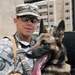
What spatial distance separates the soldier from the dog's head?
0.09 metres

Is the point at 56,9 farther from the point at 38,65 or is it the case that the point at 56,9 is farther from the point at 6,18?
the point at 38,65

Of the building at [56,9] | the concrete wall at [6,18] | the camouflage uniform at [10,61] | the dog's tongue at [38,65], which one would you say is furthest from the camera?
the building at [56,9]

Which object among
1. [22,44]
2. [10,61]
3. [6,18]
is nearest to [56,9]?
[6,18]

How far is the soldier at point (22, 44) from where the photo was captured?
2279 mm

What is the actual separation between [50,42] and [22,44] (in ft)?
0.69

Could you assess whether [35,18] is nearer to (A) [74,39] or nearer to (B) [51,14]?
(A) [74,39]

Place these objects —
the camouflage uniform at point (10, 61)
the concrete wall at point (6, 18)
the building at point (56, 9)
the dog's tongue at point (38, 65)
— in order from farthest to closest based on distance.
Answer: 1. the building at point (56, 9)
2. the concrete wall at point (6, 18)
3. the camouflage uniform at point (10, 61)
4. the dog's tongue at point (38, 65)

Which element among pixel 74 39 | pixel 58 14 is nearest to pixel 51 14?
pixel 58 14

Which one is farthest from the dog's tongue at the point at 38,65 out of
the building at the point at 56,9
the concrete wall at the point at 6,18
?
the building at the point at 56,9

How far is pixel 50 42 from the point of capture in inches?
93.4

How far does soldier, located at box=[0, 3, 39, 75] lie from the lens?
2279mm

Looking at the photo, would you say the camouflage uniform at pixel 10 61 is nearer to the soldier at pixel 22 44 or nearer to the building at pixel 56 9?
the soldier at pixel 22 44

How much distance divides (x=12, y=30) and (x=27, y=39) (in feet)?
19.1

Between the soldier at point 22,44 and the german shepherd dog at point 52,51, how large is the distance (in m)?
0.09
